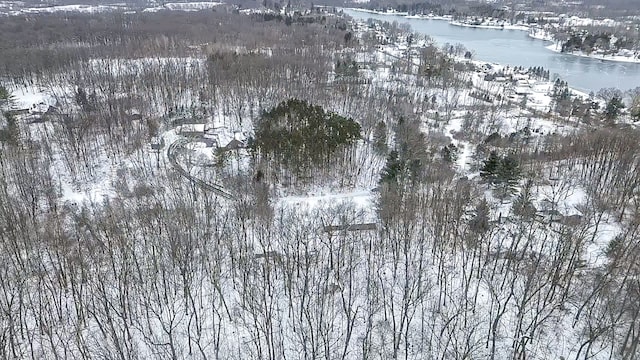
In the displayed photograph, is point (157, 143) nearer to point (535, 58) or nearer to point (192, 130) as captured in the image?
point (192, 130)

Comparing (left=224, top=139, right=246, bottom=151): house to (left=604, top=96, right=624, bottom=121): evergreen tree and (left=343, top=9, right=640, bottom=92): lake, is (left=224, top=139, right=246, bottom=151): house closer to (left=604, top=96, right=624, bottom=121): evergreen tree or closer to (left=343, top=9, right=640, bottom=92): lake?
(left=604, top=96, right=624, bottom=121): evergreen tree

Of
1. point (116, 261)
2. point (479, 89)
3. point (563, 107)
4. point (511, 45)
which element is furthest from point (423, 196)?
point (511, 45)

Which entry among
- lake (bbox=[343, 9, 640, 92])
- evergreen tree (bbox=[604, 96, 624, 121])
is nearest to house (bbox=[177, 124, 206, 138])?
evergreen tree (bbox=[604, 96, 624, 121])

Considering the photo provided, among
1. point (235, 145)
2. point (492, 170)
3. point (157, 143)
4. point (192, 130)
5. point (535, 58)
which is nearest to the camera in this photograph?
point (492, 170)

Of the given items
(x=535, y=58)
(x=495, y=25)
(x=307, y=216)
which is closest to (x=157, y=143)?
(x=307, y=216)

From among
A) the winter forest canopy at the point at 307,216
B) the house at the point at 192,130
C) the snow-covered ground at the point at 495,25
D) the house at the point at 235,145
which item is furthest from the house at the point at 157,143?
the snow-covered ground at the point at 495,25

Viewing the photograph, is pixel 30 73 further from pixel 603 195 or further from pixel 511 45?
pixel 511 45

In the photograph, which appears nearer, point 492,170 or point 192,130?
point 492,170
